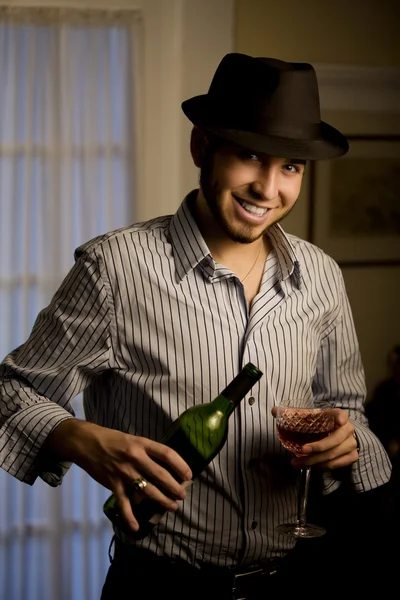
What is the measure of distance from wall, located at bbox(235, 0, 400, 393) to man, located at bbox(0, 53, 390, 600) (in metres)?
1.83

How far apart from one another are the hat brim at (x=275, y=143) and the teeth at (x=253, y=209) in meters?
0.11

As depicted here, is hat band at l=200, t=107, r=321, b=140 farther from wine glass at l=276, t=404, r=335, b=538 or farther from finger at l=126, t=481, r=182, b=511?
finger at l=126, t=481, r=182, b=511

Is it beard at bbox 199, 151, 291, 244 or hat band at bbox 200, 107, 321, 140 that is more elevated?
hat band at bbox 200, 107, 321, 140

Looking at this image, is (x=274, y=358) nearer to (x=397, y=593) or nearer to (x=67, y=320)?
(x=67, y=320)

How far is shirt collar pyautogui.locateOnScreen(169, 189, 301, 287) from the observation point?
1.78m

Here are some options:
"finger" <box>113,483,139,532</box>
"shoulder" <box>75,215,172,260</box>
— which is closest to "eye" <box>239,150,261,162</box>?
"shoulder" <box>75,215,172,260</box>

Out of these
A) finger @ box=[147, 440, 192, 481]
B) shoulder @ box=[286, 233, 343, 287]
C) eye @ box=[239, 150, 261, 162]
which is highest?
eye @ box=[239, 150, 261, 162]

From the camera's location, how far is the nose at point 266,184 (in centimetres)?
165

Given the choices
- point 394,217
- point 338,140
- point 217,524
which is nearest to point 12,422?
point 217,524

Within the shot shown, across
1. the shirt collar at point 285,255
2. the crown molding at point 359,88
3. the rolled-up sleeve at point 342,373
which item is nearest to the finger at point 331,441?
the rolled-up sleeve at point 342,373

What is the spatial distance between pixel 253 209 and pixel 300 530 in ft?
2.08

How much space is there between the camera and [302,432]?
1613 millimetres

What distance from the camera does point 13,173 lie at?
11.1ft

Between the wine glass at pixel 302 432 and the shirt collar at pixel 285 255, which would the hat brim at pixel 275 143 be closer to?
the shirt collar at pixel 285 255
